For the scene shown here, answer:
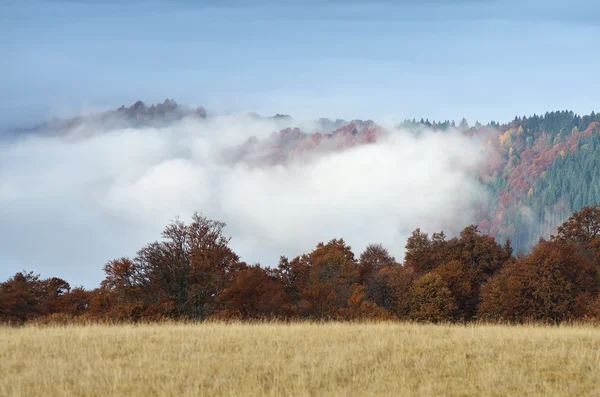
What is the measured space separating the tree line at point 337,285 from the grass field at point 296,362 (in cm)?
1706

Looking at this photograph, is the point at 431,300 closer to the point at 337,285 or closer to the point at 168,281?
the point at 337,285

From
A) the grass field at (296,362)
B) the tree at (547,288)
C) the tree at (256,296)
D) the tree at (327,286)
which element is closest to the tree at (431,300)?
the tree at (547,288)

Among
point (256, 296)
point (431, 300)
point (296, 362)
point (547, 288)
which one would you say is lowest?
point (431, 300)

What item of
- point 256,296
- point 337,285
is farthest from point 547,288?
point 256,296

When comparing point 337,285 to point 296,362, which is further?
point 337,285

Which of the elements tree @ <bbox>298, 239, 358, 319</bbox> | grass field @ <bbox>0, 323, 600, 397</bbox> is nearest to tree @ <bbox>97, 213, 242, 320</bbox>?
grass field @ <bbox>0, 323, 600, 397</bbox>

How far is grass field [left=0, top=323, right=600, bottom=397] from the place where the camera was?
14.0 meters

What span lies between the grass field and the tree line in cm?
1706

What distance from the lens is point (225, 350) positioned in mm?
17984

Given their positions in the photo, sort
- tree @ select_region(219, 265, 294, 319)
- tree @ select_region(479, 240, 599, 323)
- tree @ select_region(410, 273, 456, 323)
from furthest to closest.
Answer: tree @ select_region(410, 273, 456, 323) → tree @ select_region(219, 265, 294, 319) → tree @ select_region(479, 240, 599, 323)

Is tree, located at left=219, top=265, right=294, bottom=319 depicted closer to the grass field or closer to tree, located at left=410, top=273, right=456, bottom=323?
tree, located at left=410, top=273, right=456, bottom=323

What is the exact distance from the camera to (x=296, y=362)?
639 inches

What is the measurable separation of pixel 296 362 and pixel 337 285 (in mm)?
51538

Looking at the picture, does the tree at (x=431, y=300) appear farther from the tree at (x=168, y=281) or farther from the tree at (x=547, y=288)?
the tree at (x=168, y=281)
